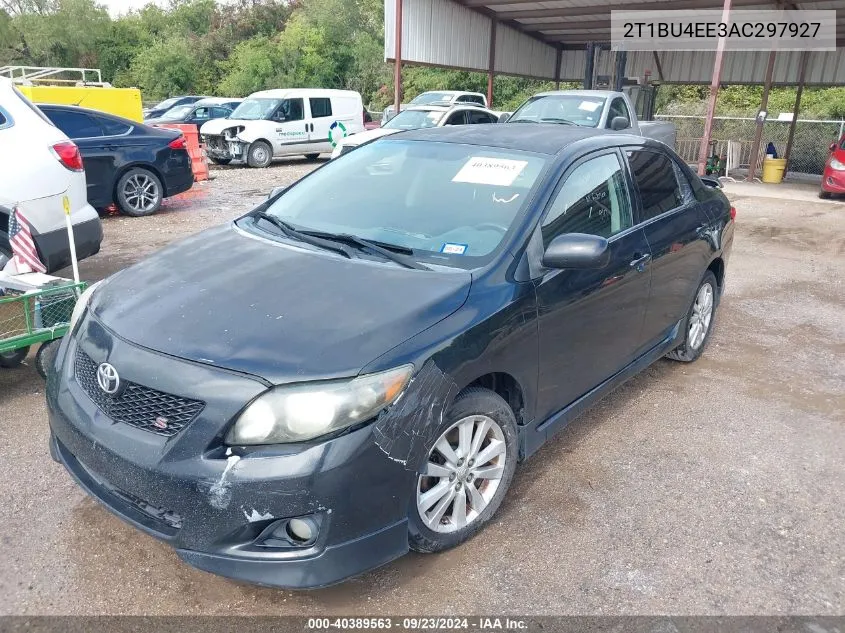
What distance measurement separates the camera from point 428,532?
2615 mm

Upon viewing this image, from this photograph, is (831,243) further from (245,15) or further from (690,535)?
(245,15)

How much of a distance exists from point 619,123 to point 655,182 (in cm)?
694

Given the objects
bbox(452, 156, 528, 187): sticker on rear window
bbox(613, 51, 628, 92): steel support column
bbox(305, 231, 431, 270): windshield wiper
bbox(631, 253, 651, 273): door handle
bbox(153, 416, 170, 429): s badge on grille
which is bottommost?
bbox(153, 416, 170, 429): s badge on grille

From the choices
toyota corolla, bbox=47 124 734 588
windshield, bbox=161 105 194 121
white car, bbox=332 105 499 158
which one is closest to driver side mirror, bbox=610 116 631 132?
white car, bbox=332 105 499 158

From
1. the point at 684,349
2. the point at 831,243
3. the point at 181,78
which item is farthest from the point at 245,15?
the point at 684,349

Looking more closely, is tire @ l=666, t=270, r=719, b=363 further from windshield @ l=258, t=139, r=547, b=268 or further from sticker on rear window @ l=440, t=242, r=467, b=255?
sticker on rear window @ l=440, t=242, r=467, b=255

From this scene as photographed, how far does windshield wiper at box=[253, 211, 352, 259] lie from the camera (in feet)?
10.1

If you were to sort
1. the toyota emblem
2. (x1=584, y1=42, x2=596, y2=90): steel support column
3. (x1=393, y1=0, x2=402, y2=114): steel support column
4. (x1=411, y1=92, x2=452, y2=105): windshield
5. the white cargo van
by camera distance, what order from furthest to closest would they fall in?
(x1=584, y1=42, x2=596, y2=90): steel support column
(x1=411, y1=92, x2=452, y2=105): windshield
the white cargo van
(x1=393, y1=0, x2=402, y2=114): steel support column
the toyota emblem

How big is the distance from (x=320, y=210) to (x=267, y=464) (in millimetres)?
1677

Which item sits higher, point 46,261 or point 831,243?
point 46,261

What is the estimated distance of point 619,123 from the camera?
34.5ft

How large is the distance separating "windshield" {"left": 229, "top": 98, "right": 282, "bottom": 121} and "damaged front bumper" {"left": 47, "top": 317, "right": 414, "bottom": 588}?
15.8 meters

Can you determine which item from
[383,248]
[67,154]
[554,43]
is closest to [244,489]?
[383,248]

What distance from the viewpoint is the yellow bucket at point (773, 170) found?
1661cm
